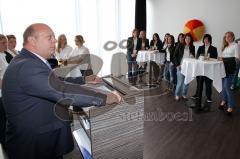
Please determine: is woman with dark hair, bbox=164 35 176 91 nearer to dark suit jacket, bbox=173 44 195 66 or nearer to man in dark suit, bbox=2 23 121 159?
dark suit jacket, bbox=173 44 195 66

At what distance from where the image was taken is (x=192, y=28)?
7.07m

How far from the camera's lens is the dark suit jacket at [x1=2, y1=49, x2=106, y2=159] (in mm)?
1183

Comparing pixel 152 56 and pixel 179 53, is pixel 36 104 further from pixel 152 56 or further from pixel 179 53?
pixel 152 56

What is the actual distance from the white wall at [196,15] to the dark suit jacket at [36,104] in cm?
630

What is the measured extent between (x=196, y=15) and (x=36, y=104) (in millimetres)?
6888

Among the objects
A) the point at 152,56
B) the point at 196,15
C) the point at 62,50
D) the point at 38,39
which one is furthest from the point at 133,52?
the point at 38,39

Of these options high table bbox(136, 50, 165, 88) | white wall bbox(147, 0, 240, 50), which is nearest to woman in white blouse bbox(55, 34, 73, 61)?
high table bbox(136, 50, 165, 88)

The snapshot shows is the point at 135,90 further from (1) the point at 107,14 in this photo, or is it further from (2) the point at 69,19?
(1) the point at 107,14

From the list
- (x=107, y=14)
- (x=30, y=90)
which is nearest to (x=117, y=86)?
(x=30, y=90)

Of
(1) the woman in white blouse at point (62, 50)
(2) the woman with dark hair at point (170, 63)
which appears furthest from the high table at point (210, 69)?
(1) the woman in white blouse at point (62, 50)

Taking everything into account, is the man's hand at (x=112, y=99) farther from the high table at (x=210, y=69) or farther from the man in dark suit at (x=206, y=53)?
the man in dark suit at (x=206, y=53)

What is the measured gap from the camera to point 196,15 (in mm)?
7145

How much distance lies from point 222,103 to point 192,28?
3.39 metres

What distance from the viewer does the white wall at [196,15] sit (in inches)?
253
